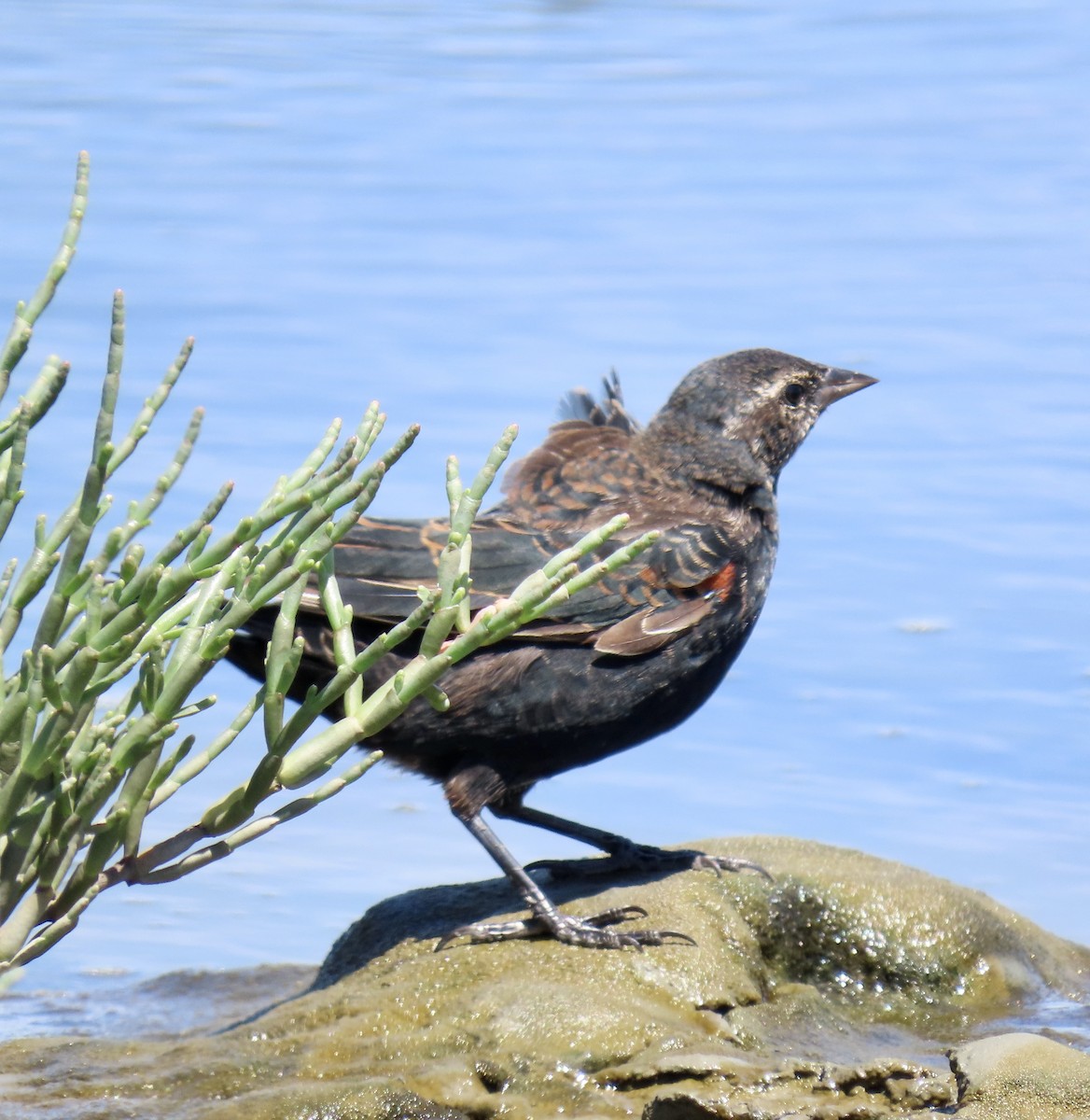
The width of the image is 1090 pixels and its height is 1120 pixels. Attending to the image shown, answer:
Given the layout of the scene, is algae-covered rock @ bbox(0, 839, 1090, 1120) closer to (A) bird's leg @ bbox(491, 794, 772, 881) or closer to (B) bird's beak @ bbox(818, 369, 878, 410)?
(A) bird's leg @ bbox(491, 794, 772, 881)

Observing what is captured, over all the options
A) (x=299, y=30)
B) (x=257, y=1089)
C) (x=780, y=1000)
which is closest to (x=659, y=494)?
(x=780, y=1000)

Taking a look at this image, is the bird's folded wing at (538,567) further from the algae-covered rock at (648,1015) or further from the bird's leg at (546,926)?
the algae-covered rock at (648,1015)

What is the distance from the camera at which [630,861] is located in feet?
20.1

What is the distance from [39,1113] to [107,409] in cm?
205

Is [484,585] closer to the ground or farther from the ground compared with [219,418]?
closer to the ground

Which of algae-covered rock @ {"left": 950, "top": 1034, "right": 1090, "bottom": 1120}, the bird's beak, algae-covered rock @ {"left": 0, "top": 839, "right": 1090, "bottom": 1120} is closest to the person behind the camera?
algae-covered rock @ {"left": 950, "top": 1034, "right": 1090, "bottom": 1120}

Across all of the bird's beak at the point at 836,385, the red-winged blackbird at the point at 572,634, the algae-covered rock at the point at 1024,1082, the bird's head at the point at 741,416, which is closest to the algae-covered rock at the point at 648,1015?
the algae-covered rock at the point at 1024,1082

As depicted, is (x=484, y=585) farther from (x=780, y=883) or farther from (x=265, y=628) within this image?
(x=780, y=883)

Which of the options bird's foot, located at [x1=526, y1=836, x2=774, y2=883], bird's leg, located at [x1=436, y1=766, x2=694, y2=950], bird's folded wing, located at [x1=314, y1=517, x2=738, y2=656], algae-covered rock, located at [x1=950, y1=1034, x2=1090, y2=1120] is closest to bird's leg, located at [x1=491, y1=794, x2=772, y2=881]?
bird's foot, located at [x1=526, y1=836, x2=774, y2=883]

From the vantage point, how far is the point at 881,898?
5598 millimetres

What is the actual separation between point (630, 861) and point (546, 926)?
0.75 metres

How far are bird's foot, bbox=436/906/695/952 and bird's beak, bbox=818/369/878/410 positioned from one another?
7.36 feet

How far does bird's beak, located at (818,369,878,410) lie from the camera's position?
273 inches

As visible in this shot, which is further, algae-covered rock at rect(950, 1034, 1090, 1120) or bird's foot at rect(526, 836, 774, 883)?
bird's foot at rect(526, 836, 774, 883)
